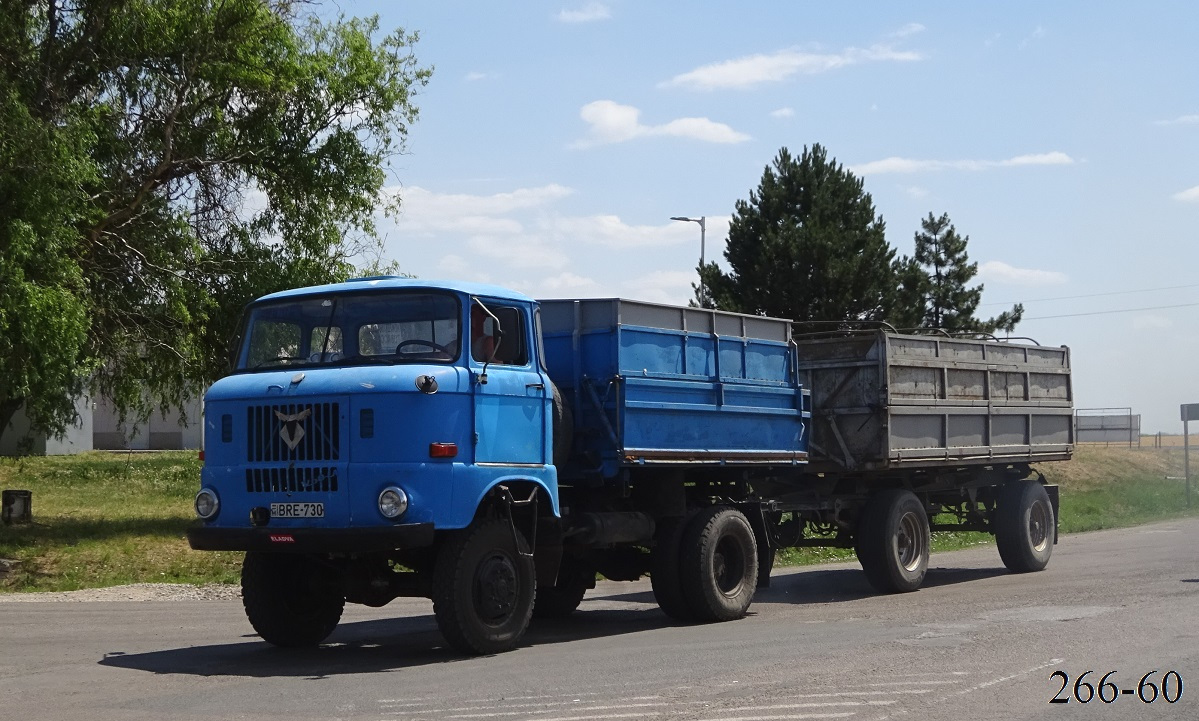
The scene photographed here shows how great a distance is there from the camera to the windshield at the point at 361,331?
10.5 m

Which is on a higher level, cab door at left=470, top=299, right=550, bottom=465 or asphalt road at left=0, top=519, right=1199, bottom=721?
cab door at left=470, top=299, right=550, bottom=465

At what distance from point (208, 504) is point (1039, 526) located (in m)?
12.1

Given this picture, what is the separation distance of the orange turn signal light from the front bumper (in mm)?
512

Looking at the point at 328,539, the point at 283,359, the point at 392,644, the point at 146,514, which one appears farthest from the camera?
the point at 146,514

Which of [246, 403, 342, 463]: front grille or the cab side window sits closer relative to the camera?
[246, 403, 342, 463]: front grille

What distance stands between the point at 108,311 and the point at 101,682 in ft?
43.7

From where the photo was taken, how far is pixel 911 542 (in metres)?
16.2

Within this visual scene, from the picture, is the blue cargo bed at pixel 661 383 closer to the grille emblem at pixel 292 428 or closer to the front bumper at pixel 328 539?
the front bumper at pixel 328 539

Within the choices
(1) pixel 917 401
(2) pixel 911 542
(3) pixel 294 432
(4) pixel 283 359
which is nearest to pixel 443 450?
(3) pixel 294 432

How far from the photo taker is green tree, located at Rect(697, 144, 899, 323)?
45.9 metres

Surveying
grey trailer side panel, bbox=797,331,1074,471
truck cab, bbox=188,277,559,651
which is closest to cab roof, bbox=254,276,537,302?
truck cab, bbox=188,277,559,651

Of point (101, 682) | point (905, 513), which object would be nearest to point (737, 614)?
point (905, 513)

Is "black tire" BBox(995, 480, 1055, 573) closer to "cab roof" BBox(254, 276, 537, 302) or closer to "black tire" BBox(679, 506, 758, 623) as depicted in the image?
"black tire" BBox(679, 506, 758, 623)

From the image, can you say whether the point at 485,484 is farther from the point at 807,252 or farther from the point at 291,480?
the point at 807,252
